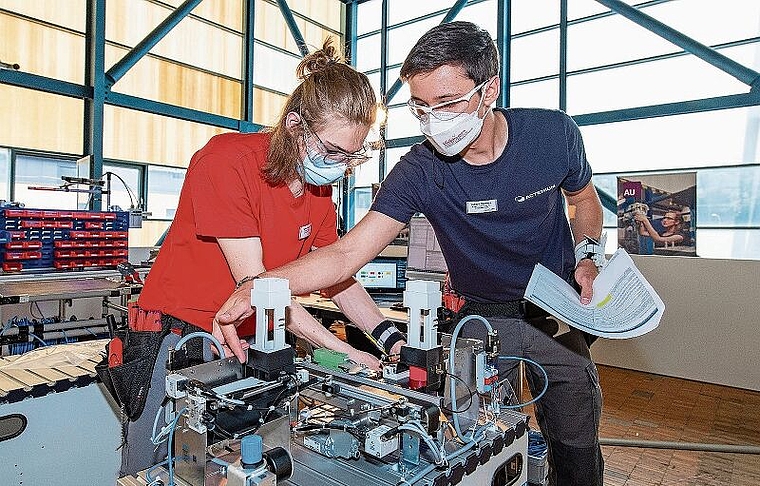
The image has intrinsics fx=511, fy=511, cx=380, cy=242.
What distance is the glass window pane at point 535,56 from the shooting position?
5789 mm

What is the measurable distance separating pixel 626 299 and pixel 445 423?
50 cm

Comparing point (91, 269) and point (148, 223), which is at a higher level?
point (148, 223)

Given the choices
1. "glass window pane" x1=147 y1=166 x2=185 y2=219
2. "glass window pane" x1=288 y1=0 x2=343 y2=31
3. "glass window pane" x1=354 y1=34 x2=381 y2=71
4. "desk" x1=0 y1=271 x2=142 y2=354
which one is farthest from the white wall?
"glass window pane" x1=288 y1=0 x2=343 y2=31

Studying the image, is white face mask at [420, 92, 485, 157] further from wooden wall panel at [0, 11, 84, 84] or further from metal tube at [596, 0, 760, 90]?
wooden wall panel at [0, 11, 84, 84]

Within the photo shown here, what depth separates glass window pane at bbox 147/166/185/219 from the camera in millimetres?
6168

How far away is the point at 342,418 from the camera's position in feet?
2.65

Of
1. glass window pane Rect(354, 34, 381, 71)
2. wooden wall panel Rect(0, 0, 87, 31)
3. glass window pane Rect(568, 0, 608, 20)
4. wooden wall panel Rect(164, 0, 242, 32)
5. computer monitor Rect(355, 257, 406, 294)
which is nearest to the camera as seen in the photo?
computer monitor Rect(355, 257, 406, 294)

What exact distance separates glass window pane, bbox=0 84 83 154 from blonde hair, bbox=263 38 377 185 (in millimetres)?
5030

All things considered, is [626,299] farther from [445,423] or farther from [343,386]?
[343,386]

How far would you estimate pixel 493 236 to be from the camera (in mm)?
1288

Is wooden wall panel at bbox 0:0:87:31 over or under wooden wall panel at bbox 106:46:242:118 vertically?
over

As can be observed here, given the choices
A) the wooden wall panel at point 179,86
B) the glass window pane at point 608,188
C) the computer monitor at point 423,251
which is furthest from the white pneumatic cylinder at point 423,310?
the wooden wall panel at point 179,86

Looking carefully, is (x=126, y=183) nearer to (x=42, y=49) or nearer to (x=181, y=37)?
(x=42, y=49)

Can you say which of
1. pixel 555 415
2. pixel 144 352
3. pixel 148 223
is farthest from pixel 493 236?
pixel 148 223
